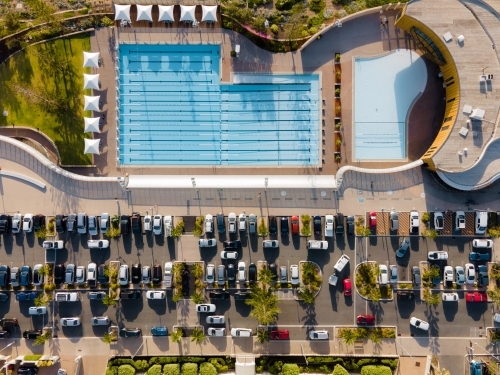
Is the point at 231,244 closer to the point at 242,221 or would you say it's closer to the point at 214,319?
the point at 242,221

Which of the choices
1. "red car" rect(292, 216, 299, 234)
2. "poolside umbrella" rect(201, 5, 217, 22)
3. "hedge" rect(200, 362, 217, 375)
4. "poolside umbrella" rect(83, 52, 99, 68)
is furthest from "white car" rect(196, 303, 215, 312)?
"poolside umbrella" rect(201, 5, 217, 22)

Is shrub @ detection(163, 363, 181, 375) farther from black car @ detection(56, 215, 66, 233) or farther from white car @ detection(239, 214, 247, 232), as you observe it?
black car @ detection(56, 215, 66, 233)

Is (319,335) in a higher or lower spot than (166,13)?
lower

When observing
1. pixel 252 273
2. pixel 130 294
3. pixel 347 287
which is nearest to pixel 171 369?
pixel 130 294

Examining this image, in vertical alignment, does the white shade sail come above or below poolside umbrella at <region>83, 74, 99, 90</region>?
above

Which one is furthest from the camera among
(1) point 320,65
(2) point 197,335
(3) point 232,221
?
(1) point 320,65

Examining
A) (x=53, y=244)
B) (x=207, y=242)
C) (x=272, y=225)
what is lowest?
(x=207, y=242)
